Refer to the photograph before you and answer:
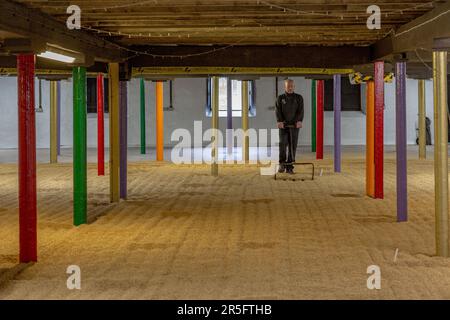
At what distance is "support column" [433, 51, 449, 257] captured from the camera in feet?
22.2

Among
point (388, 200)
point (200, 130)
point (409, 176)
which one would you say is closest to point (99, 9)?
point (388, 200)

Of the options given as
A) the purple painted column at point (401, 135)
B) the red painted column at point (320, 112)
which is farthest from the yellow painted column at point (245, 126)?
the purple painted column at point (401, 135)

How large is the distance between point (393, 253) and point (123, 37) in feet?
16.0

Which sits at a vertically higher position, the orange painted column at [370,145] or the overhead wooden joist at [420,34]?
the overhead wooden joist at [420,34]

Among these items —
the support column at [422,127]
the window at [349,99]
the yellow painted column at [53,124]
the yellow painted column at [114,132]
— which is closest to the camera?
the yellow painted column at [114,132]

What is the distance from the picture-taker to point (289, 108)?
14680mm

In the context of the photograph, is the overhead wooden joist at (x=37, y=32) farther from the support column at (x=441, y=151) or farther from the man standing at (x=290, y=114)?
the man standing at (x=290, y=114)

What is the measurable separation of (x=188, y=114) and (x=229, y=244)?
19289 millimetres

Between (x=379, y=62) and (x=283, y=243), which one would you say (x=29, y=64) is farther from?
(x=379, y=62)

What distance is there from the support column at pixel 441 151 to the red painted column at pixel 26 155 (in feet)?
11.5

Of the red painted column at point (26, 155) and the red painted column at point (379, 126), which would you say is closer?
the red painted column at point (26, 155)

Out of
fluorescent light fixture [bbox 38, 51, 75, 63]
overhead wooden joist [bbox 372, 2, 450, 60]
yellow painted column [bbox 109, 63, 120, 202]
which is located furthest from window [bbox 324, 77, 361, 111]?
fluorescent light fixture [bbox 38, 51, 75, 63]

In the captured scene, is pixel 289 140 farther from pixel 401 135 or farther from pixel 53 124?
pixel 53 124

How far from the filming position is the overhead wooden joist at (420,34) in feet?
23.0
